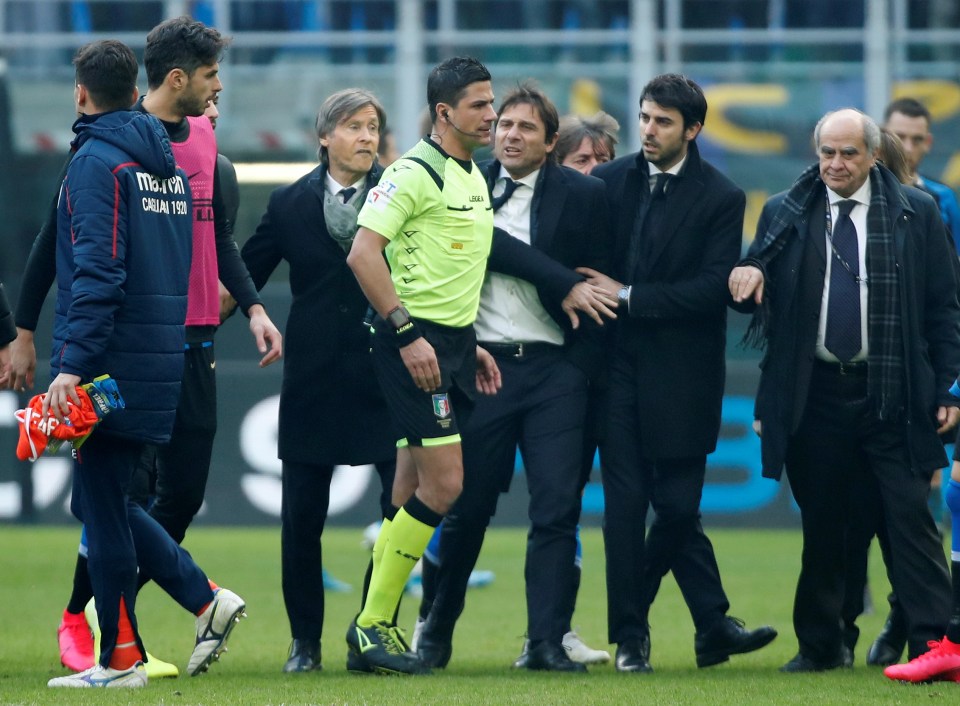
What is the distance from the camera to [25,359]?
6.30m

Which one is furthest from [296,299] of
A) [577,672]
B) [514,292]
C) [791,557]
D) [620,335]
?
[791,557]

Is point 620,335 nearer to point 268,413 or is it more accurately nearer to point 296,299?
point 296,299

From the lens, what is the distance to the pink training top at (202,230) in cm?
653

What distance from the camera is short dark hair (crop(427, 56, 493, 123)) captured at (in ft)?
20.4

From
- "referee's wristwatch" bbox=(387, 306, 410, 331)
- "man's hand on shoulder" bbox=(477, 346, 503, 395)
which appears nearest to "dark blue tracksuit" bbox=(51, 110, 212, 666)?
"referee's wristwatch" bbox=(387, 306, 410, 331)

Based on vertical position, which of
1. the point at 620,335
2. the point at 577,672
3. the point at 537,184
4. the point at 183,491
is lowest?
the point at 577,672

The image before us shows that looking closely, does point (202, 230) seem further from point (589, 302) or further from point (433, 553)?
point (433, 553)

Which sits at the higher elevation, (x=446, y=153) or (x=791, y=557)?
(x=446, y=153)

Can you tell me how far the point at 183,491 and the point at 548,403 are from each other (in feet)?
4.72

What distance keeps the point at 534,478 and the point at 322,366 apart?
3.04 ft

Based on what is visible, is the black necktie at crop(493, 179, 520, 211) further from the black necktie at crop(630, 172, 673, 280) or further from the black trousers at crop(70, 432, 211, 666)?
the black trousers at crop(70, 432, 211, 666)

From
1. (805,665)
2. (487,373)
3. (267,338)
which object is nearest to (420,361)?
(487,373)

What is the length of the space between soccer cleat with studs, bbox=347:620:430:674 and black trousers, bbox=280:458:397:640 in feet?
1.25

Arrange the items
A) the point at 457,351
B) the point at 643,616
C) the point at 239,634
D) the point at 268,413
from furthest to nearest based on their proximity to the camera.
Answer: the point at 268,413, the point at 239,634, the point at 643,616, the point at 457,351
